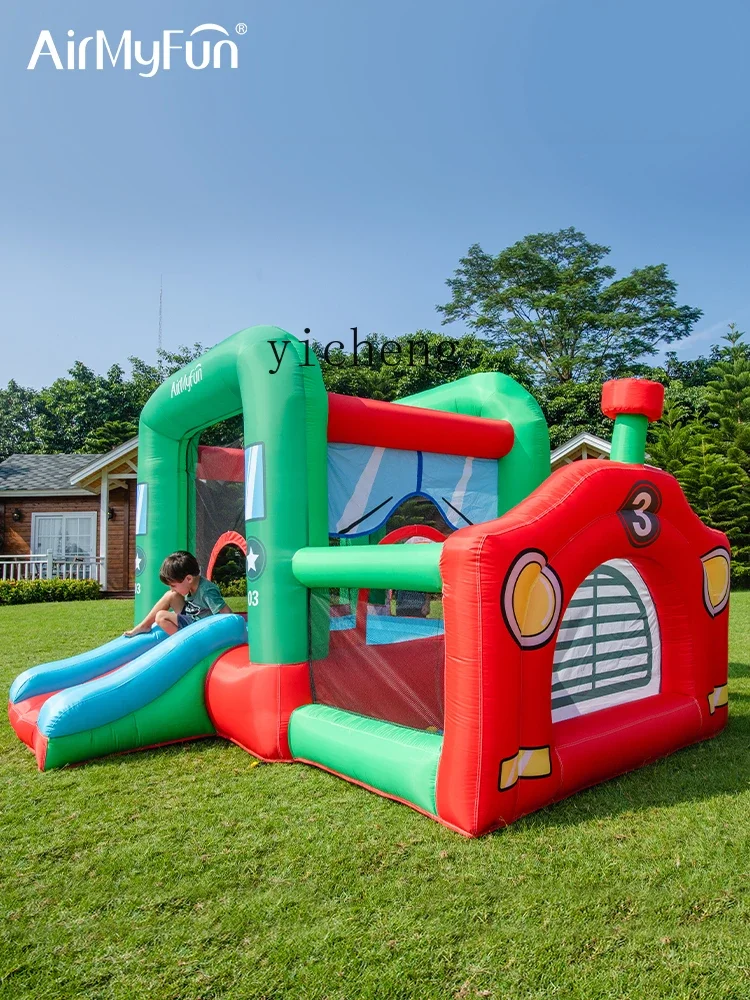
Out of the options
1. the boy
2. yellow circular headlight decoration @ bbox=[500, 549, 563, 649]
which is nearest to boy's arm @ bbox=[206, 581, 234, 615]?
the boy

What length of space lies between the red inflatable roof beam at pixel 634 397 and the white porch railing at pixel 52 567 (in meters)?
14.1

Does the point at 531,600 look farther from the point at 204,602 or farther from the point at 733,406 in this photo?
the point at 733,406

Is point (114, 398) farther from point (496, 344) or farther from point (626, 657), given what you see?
point (626, 657)

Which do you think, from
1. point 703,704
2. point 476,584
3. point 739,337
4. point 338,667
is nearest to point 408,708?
point 338,667

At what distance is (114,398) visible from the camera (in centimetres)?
2966

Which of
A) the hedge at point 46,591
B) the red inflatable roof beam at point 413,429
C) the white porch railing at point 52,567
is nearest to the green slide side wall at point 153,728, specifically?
the red inflatable roof beam at point 413,429

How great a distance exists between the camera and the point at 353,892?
276 centimetres

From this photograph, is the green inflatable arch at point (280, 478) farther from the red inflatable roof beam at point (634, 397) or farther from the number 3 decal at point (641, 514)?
the red inflatable roof beam at point (634, 397)

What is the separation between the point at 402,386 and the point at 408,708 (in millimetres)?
20974

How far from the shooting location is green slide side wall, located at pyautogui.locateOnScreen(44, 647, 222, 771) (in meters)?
4.30

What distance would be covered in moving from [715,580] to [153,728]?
3.50 meters

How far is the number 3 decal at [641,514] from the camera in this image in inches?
154

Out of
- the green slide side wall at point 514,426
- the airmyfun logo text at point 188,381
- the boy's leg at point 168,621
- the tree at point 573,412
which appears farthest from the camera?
the tree at point 573,412

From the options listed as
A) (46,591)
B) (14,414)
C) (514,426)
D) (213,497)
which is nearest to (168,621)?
(213,497)
